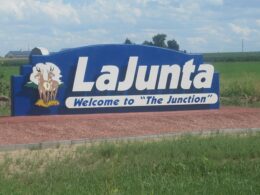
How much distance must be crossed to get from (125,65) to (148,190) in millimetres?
10426

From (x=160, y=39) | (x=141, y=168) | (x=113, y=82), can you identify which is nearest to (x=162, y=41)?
(x=160, y=39)

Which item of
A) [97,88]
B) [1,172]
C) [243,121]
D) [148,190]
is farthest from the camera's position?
[97,88]

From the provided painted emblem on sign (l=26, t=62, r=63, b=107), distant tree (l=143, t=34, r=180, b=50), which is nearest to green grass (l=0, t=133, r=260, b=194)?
painted emblem on sign (l=26, t=62, r=63, b=107)

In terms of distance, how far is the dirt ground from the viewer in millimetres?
13711

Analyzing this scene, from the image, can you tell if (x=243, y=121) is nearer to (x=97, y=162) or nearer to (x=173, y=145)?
(x=173, y=145)

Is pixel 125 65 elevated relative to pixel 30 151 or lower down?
elevated

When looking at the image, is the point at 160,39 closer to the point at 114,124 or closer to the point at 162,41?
the point at 162,41

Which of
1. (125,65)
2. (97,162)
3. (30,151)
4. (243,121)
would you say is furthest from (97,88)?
(97,162)

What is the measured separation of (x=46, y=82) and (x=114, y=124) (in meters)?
2.70

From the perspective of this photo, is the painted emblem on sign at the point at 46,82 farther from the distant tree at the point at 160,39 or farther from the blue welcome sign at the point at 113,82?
the distant tree at the point at 160,39

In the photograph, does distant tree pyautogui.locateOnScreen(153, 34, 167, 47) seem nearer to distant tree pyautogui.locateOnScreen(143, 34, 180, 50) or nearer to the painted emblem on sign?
distant tree pyautogui.locateOnScreen(143, 34, 180, 50)

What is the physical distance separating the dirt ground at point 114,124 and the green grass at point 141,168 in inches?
79.7

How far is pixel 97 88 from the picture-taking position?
58.1ft

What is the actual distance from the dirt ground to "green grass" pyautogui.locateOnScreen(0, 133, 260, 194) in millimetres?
2025
